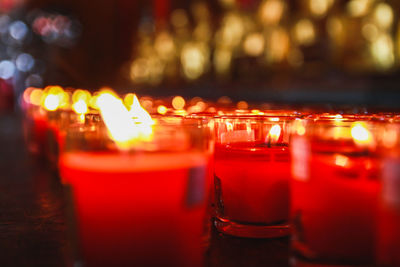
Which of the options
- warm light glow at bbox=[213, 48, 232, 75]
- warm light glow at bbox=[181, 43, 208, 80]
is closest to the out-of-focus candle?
warm light glow at bbox=[213, 48, 232, 75]


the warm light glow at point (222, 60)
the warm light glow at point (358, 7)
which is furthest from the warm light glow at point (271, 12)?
the warm light glow at point (358, 7)

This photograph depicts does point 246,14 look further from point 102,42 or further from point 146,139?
point 146,139

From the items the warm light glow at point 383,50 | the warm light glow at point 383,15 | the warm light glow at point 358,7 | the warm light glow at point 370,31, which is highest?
the warm light glow at point 358,7

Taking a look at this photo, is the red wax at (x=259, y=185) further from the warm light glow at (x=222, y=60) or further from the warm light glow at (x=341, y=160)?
the warm light glow at (x=222, y=60)

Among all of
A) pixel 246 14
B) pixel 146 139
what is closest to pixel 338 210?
pixel 146 139

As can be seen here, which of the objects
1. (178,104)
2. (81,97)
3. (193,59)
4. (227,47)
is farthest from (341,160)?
(193,59)

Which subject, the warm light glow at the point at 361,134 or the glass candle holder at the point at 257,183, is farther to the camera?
the glass candle holder at the point at 257,183

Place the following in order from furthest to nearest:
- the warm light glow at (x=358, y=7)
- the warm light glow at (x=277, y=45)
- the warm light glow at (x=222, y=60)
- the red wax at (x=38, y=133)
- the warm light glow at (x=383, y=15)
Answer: the warm light glow at (x=222, y=60), the warm light glow at (x=277, y=45), the warm light glow at (x=358, y=7), the warm light glow at (x=383, y=15), the red wax at (x=38, y=133)
